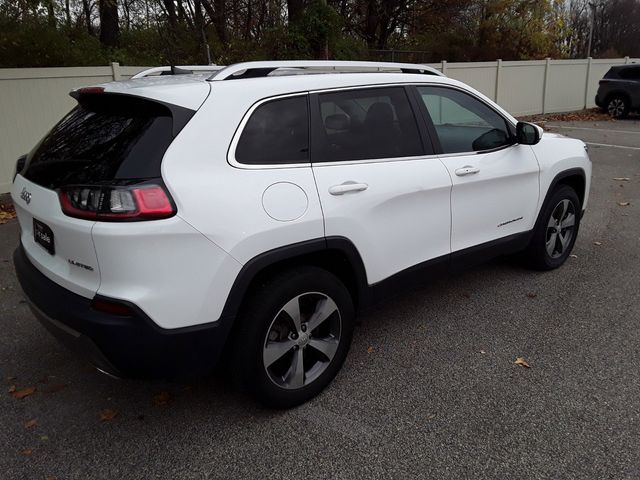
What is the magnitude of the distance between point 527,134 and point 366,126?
1.53 meters

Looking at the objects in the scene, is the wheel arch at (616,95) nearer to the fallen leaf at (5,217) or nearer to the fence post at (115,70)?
the fence post at (115,70)

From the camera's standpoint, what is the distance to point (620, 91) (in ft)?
55.2

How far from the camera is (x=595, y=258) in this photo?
525 cm

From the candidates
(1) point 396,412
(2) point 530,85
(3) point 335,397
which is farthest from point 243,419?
(2) point 530,85

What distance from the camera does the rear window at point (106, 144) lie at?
7.96 feet

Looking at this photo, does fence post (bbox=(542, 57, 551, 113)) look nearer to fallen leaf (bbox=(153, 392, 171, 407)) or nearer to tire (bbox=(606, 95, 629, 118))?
tire (bbox=(606, 95, 629, 118))

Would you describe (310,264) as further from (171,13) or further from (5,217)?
(171,13)

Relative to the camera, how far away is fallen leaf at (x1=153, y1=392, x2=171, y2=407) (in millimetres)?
3088

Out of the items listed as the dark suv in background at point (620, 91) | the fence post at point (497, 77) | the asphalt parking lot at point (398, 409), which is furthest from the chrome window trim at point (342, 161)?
the dark suv in background at point (620, 91)

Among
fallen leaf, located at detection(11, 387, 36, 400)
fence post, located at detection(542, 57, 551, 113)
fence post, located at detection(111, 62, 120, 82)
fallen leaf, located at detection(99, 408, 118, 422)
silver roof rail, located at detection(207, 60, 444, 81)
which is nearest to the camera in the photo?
silver roof rail, located at detection(207, 60, 444, 81)

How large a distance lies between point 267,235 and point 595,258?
154 inches

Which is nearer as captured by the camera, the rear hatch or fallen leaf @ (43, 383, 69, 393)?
the rear hatch

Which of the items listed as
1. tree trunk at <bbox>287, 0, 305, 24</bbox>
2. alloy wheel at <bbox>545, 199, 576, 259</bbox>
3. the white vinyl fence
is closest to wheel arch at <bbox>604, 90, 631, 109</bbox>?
the white vinyl fence

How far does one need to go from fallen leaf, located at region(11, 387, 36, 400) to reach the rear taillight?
1.43 m
